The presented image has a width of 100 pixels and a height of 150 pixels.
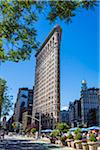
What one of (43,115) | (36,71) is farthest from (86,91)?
(43,115)

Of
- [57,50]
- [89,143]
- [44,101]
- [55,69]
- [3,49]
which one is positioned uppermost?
[57,50]

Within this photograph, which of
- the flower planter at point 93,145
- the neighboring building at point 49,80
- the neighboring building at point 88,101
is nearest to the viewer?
the flower planter at point 93,145

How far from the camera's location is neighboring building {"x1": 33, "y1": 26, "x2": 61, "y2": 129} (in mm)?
134750

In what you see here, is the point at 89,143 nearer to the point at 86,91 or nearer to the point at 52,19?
the point at 52,19

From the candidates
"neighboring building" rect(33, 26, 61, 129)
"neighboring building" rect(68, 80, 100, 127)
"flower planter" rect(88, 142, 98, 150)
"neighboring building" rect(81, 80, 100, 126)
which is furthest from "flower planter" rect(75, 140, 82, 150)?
"neighboring building" rect(81, 80, 100, 126)

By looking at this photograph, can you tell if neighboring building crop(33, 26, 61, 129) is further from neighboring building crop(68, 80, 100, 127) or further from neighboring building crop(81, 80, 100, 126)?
neighboring building crop(81, 80, 100, 126)

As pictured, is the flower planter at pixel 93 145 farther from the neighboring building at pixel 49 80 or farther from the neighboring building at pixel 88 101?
the neighboring building at pixel 88 101

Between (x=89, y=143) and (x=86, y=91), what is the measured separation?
170881mm

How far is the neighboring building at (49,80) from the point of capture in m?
135

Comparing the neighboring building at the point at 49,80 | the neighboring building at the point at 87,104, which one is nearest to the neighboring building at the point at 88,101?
the neighboring building at the point at 87,104

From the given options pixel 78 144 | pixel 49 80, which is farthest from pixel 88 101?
pixel 78 144

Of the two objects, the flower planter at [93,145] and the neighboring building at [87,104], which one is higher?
the neighboring building at [87,104]

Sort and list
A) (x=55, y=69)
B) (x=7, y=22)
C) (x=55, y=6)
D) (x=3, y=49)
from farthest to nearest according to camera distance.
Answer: (x=55, y=69) < (x=3, y=49) < (x=7, y=22) < (x=55, y=6)

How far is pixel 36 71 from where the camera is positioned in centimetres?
17888
